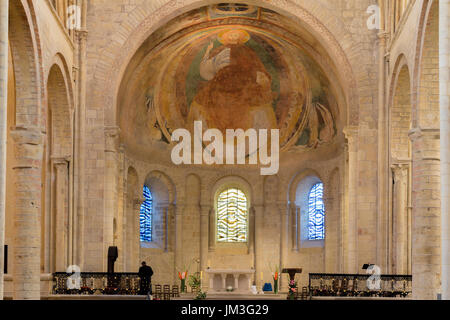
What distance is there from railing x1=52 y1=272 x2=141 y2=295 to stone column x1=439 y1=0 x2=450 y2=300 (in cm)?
1000

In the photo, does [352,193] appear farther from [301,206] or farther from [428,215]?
[301,206]

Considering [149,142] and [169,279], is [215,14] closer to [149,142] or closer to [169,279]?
[149,142]

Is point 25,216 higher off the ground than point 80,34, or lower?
lower

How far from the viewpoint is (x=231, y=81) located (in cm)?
3134

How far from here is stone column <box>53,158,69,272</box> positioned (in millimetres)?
22328

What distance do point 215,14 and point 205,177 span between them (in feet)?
26.0

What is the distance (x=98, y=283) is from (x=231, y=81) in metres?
11.9

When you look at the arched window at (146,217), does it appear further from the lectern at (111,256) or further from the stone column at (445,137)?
the stone column at (445,137)

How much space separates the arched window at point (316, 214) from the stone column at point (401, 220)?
28.4ft

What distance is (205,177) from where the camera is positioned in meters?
32.2

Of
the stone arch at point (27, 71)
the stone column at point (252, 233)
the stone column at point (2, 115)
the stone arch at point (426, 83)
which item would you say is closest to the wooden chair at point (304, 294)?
the stone column at point (252, 233)

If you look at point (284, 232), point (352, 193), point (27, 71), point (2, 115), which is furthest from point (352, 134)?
point (2, 115)

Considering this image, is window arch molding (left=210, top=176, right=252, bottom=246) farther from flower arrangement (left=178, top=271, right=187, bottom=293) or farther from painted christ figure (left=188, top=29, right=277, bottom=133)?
flower arrangement (left=178, top=271, right=187, bottom=293)
